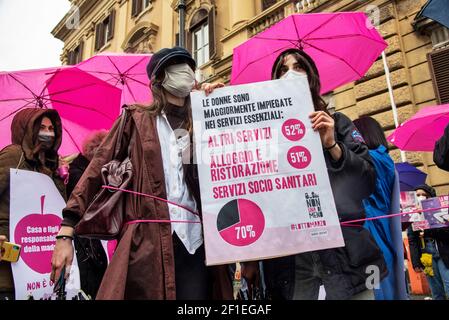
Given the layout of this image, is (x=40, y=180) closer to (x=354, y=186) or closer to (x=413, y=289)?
(x=354, y=186)

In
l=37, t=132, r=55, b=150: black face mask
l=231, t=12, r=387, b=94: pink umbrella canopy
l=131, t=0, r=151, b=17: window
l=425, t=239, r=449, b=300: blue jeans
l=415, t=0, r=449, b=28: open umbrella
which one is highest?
l=131, t=0, r=151, b=17: window

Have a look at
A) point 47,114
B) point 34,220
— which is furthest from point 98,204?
point 47,114

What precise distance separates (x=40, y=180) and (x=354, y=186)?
213cm

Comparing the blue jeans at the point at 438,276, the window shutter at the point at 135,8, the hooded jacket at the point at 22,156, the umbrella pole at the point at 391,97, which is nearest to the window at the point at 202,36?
the window shutter at the point at 135,8

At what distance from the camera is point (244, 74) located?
3.58m

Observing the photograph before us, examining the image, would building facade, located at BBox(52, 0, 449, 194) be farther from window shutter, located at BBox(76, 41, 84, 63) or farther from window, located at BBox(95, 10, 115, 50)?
window shutter, located at BBox(76, 41, 84, 63)

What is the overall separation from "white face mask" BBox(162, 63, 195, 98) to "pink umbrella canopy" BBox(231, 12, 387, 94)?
1.56 m

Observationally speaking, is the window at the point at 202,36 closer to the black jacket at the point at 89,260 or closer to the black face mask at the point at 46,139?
the black face mask at the point at 46,139

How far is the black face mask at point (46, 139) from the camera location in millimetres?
2771

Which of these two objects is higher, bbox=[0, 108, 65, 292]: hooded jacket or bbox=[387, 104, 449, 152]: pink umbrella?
bbox=[387, 104, 449, 152]: pink umbrella

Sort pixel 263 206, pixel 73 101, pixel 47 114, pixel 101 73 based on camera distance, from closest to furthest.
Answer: pixel 263 206, pixel 47 114, pixel 73 101, pixel 101 73

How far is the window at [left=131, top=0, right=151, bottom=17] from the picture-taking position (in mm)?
A: 17391

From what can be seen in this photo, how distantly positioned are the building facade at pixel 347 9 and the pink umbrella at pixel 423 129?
1.96 metres

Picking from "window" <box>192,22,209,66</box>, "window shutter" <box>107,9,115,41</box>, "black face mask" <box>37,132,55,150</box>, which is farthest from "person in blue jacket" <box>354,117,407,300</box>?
"window shutter" <box>107,9,115,41</box>
